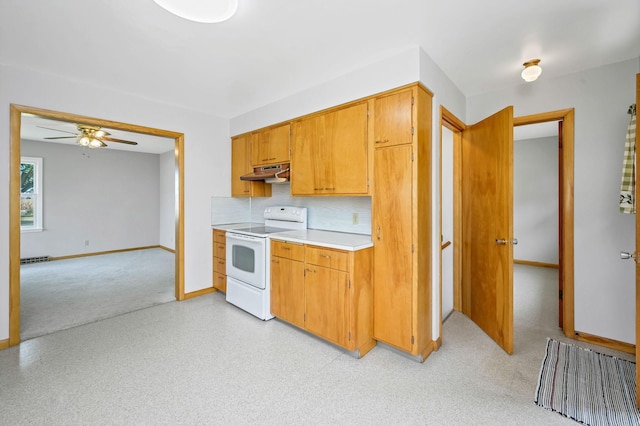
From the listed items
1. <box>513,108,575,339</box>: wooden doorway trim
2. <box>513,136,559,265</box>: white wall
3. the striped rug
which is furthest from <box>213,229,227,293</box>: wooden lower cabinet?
<box>513,136,559,265</box>: white wall

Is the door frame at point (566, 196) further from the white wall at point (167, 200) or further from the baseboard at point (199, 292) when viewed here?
the white wall at point (167, 200)

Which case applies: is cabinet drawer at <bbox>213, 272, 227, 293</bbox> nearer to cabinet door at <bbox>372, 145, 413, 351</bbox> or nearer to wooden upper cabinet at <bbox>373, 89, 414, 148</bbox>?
cabinet door at <bbox>372, 145, 413, 351</bbox>

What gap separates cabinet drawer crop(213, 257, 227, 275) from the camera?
3852 millimetres

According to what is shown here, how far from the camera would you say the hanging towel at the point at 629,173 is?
2203mm

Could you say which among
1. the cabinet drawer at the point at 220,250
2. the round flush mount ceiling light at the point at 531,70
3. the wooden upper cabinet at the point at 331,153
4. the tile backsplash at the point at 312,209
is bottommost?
the cabinet drawer at the point at 220,250

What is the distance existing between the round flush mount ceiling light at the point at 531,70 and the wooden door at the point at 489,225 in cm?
37

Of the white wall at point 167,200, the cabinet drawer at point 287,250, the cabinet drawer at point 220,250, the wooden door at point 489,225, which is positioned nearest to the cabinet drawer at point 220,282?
the cabinet drawer at point 220,250

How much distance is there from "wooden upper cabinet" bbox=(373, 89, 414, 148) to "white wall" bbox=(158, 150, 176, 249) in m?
6.17

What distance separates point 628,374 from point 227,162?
474cm

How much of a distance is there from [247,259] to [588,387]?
10.1 feet

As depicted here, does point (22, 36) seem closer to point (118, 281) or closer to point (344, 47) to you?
point (344, 47)

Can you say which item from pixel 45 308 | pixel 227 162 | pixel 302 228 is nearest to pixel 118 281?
pixel 45 308

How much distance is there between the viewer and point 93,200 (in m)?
6.59

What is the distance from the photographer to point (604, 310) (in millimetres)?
2533
